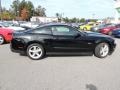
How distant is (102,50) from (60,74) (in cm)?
331

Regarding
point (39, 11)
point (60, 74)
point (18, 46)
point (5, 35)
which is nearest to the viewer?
point (60, 74)

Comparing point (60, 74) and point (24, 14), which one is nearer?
point (60, 74)

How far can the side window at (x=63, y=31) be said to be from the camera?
8320 millimetres

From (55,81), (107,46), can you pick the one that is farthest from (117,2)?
(55,81)

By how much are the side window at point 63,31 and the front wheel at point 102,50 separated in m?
1.27

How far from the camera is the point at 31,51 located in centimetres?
815

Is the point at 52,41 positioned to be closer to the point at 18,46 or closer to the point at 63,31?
the point at 63,31

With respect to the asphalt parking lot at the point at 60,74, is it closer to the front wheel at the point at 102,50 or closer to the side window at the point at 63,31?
the front wheel at the point at 102,50

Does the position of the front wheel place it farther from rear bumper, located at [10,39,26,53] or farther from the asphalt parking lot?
rear bumper, located at [10,39,26,53]

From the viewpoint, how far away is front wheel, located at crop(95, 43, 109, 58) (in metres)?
8.64

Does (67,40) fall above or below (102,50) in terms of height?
above

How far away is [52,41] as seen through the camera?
26.9ft

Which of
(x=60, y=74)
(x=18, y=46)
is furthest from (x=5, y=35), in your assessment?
(x=60, y=74)

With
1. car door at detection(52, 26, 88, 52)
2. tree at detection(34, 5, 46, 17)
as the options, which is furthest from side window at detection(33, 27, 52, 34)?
tree at detection(34, 5, 46, 17)
